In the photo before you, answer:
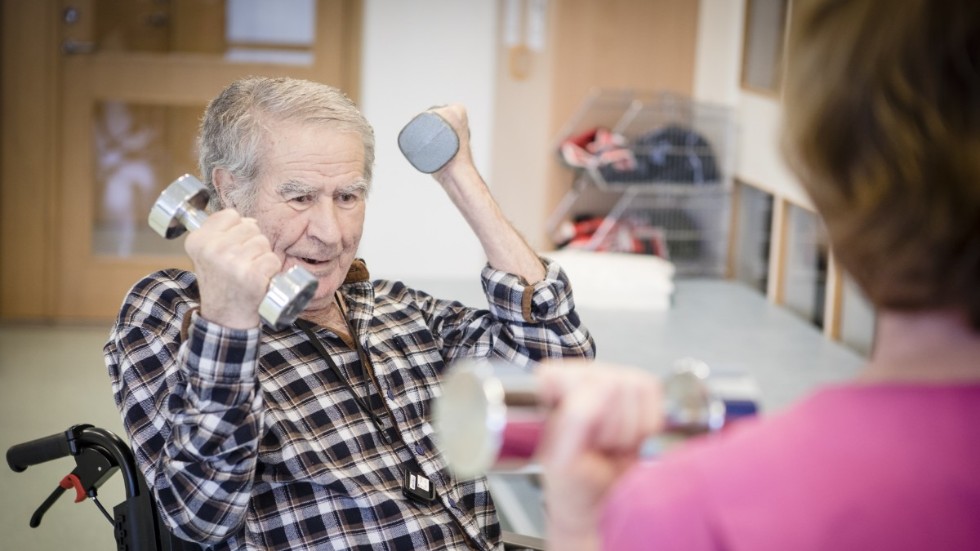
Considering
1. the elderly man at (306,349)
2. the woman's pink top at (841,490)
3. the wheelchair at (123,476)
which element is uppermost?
the woman's pink top at (841,490)

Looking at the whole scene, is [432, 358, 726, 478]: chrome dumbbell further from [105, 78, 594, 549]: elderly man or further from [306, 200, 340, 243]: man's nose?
[306, 200, 340, 243]: man's nose

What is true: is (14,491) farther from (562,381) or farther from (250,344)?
(562,381)

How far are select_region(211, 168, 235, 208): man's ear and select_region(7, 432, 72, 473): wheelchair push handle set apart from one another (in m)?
0.40

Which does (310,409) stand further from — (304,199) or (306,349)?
(304,199)

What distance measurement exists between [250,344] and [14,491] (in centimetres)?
178

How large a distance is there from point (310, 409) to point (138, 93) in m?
3.66

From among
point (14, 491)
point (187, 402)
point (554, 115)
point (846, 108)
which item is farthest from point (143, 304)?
point (554, 115)

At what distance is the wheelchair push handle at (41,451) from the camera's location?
66.1 inches

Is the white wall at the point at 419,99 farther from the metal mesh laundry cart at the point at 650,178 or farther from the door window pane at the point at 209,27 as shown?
the metal mesh laundry cart at the point at 650,178

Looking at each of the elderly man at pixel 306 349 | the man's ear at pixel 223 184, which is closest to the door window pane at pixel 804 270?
the elderly man at pixel 306 349

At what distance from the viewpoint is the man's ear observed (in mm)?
1782

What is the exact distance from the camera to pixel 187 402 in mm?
1428

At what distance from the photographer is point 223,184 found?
1789 mm

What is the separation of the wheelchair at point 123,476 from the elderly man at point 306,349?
0.08 m
